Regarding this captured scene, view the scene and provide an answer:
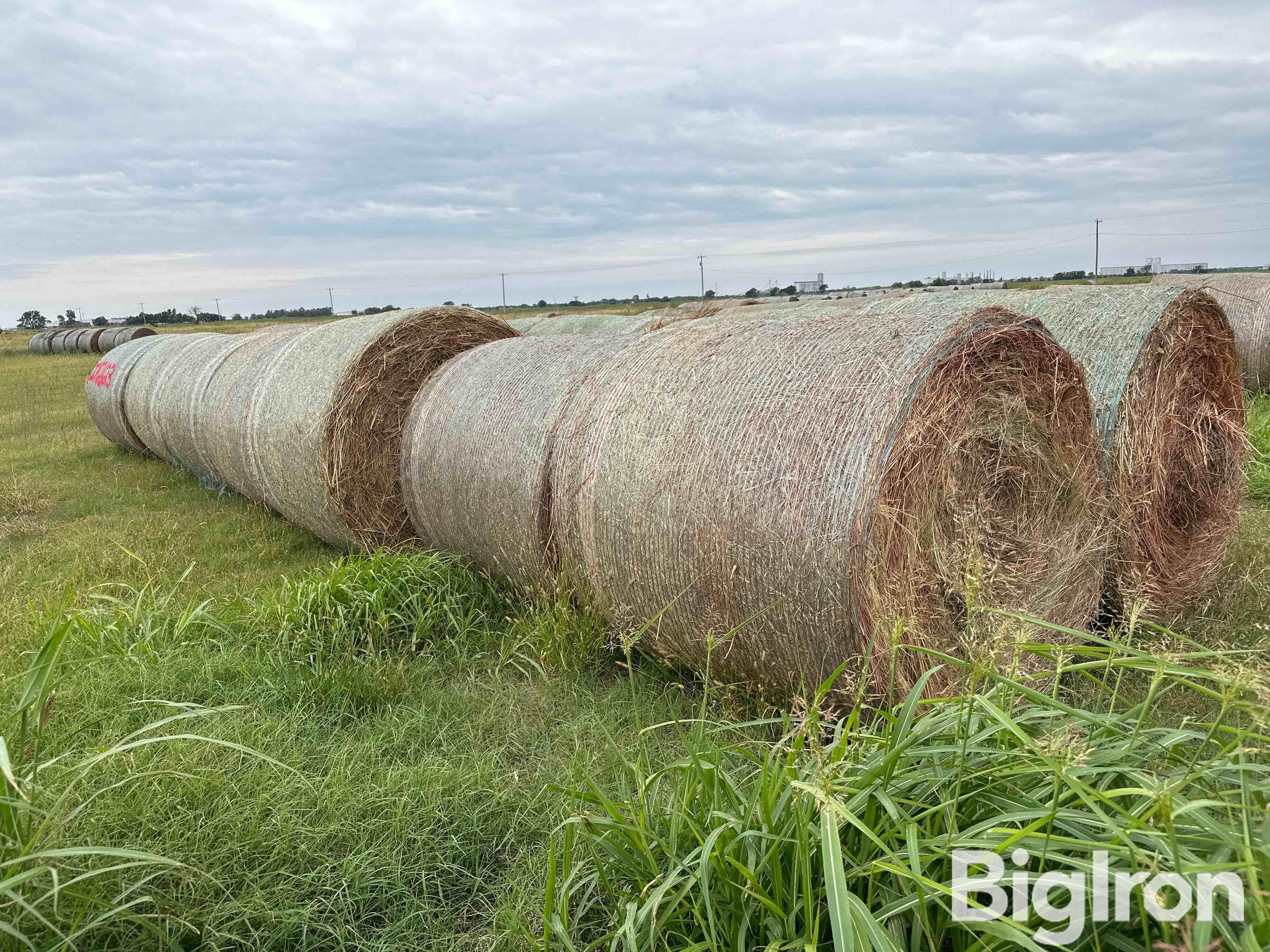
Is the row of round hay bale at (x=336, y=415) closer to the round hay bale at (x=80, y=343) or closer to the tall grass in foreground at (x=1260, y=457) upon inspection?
the tall grass in foreground at (x=1260, y=457)

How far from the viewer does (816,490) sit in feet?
10.3

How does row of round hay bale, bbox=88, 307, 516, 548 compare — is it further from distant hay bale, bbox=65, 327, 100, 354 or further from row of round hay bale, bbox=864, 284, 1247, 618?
distant hay bale, bbox=65, 327, 100, 354

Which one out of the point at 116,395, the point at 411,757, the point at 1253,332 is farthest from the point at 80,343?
the point at 1253,332

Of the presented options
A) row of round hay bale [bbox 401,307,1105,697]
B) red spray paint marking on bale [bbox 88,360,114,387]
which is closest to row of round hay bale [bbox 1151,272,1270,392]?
row of round hay bale [bbox 401,307,1105,697]

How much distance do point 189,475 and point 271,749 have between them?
7692mm

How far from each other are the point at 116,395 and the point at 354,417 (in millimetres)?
7396

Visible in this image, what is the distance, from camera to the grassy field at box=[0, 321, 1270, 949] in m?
2.22

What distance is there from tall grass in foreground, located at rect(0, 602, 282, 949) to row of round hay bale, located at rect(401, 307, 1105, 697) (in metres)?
1.74

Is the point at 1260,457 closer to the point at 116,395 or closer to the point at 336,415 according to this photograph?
the point at 336,415

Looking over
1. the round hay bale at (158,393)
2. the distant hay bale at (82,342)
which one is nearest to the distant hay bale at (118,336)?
the distant hay bale at (82,342)

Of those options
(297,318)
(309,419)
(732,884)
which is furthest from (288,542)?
(297,318)

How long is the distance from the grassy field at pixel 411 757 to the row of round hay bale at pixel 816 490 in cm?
40

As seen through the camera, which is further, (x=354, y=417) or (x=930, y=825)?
(x=354, y=417)

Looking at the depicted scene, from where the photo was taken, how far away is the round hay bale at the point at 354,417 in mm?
6094
